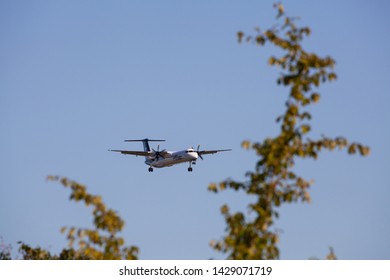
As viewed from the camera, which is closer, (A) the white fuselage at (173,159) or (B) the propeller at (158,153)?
(A) the white fuselage at (173,159)

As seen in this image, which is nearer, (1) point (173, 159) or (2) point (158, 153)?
(1) point (173, 159)

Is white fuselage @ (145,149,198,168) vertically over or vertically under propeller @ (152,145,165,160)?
under

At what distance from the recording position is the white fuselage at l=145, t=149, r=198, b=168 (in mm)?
79812

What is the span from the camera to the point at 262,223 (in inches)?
413

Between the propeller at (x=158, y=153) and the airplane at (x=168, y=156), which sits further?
the propeller at (x=158, y=153)

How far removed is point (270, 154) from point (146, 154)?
7932 cm

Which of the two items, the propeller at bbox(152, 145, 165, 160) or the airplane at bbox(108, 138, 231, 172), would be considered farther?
the propeller at bbox(152, 145, 165, 160)

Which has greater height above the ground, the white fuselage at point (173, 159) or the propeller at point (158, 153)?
the propeller at point (158, 153)

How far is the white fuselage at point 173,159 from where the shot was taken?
79.8 meters

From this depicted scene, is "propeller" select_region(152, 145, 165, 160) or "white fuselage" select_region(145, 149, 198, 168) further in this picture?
"propeller" select_region(152, 145, 165, 160)

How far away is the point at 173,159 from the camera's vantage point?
3290 inches

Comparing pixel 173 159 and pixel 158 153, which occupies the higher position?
pixel 158 153
